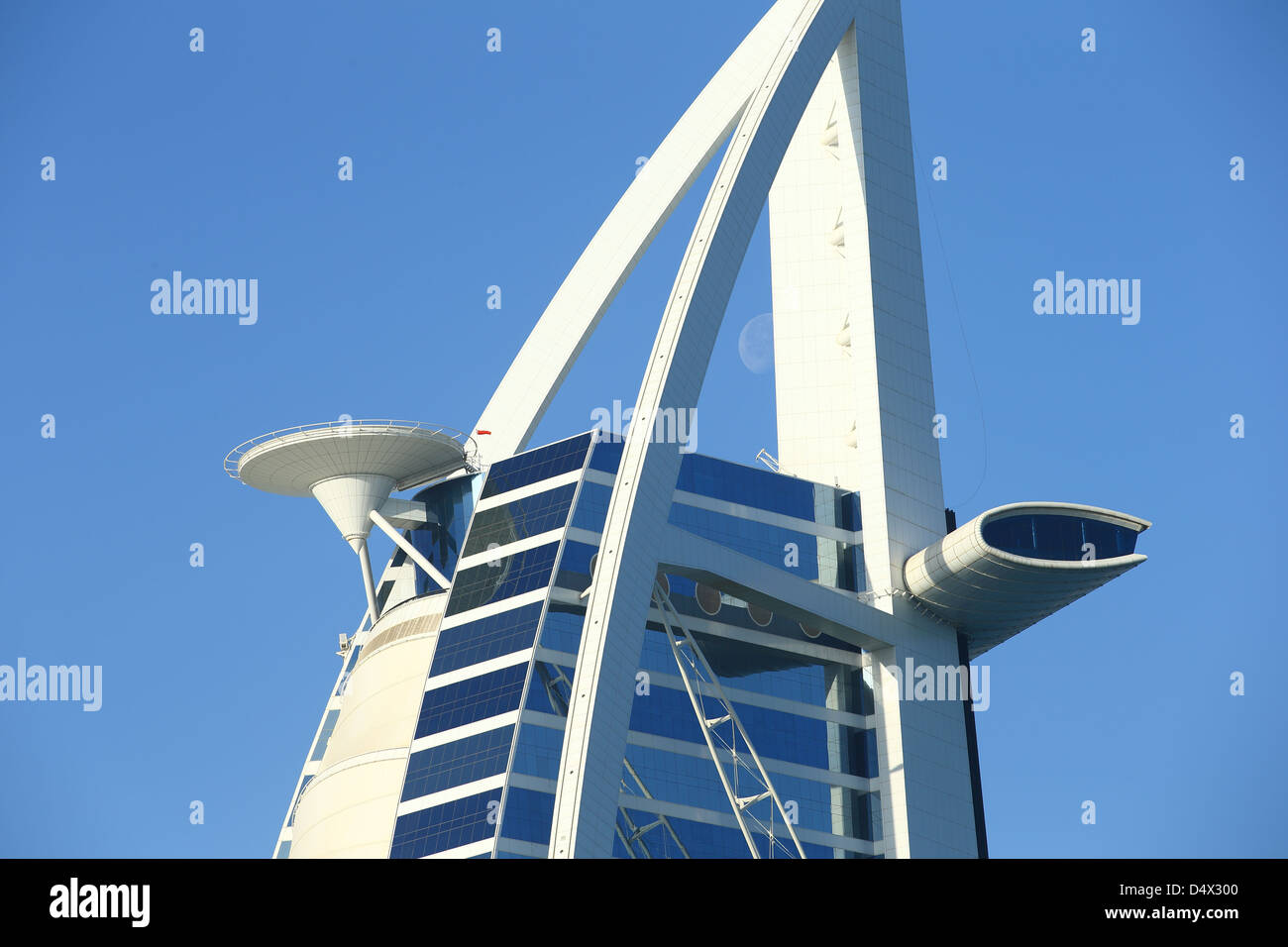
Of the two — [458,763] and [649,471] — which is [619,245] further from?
[649,471]

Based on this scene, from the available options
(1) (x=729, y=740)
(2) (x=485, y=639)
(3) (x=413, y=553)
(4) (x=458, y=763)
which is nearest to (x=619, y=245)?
(3) (x=413, y=553)

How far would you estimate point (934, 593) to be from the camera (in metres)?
78.0

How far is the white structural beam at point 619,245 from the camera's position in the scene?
93000mm

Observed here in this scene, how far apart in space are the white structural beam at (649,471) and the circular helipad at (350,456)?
81.7 feet

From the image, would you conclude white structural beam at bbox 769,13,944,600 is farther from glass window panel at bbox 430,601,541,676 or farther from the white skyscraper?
glass window panel at bbox 430,601,541,676

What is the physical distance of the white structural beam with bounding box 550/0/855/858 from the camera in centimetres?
5056

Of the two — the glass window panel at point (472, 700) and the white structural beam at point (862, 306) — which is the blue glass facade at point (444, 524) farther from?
the white structural beam at point (862, 306)

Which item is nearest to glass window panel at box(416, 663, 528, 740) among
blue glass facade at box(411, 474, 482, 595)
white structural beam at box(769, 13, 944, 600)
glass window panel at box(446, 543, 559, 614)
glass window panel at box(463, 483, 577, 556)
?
glass window panel at box(446, 543, 559, 614)

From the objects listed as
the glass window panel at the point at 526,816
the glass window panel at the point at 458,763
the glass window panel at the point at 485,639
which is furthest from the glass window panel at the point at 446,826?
the glass window panel at the point at 485,639

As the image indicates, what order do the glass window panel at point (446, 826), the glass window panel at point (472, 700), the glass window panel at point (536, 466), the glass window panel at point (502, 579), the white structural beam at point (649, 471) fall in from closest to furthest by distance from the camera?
the white structural beam at point (649, 471)
the glass window panel at point (446, 826)
the glass window panel at point (472, 700)
the glass window panel at point (502, 579)
the glass window panel at point (536, 466)

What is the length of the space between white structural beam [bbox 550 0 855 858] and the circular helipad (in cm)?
2489

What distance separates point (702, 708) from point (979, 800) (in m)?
13.8
